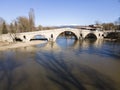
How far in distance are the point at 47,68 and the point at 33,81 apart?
3.70 m

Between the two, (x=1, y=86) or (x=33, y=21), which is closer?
(x=1, y=86)

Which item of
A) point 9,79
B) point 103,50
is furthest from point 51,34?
point 9,79

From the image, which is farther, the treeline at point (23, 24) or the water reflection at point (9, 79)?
the treeline at point (23, 24)

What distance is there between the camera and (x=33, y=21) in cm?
5203

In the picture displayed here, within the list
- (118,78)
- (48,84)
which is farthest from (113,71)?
(48,84)

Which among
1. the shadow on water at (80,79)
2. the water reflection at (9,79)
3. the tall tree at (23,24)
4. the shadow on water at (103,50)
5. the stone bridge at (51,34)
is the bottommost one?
the shadow on water at (103,50)

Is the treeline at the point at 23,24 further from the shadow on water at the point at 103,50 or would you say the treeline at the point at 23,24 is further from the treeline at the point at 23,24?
the shadow on water at the point at 103,50

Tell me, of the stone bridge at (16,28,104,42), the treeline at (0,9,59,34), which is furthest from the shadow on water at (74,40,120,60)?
the treeline at (0,9,59,34)

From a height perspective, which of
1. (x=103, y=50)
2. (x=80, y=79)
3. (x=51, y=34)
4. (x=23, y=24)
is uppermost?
(x=23, y=24)

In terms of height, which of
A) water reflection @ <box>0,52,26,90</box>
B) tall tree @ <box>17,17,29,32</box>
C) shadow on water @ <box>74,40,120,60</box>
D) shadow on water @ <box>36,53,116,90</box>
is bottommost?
shadow on water @ <box>74,40,120,60</box>

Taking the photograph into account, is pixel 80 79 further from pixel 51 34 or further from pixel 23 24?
pixel 23 24

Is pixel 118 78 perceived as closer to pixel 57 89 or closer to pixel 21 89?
pixel 57 89

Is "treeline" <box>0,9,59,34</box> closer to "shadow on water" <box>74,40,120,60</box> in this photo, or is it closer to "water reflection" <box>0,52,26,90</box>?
"shadow on water" <box>74,40,120,60</box>

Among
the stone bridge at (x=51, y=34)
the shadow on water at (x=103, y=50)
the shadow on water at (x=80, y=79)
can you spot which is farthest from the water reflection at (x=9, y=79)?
the stone bridge at (x=51, y=34)
